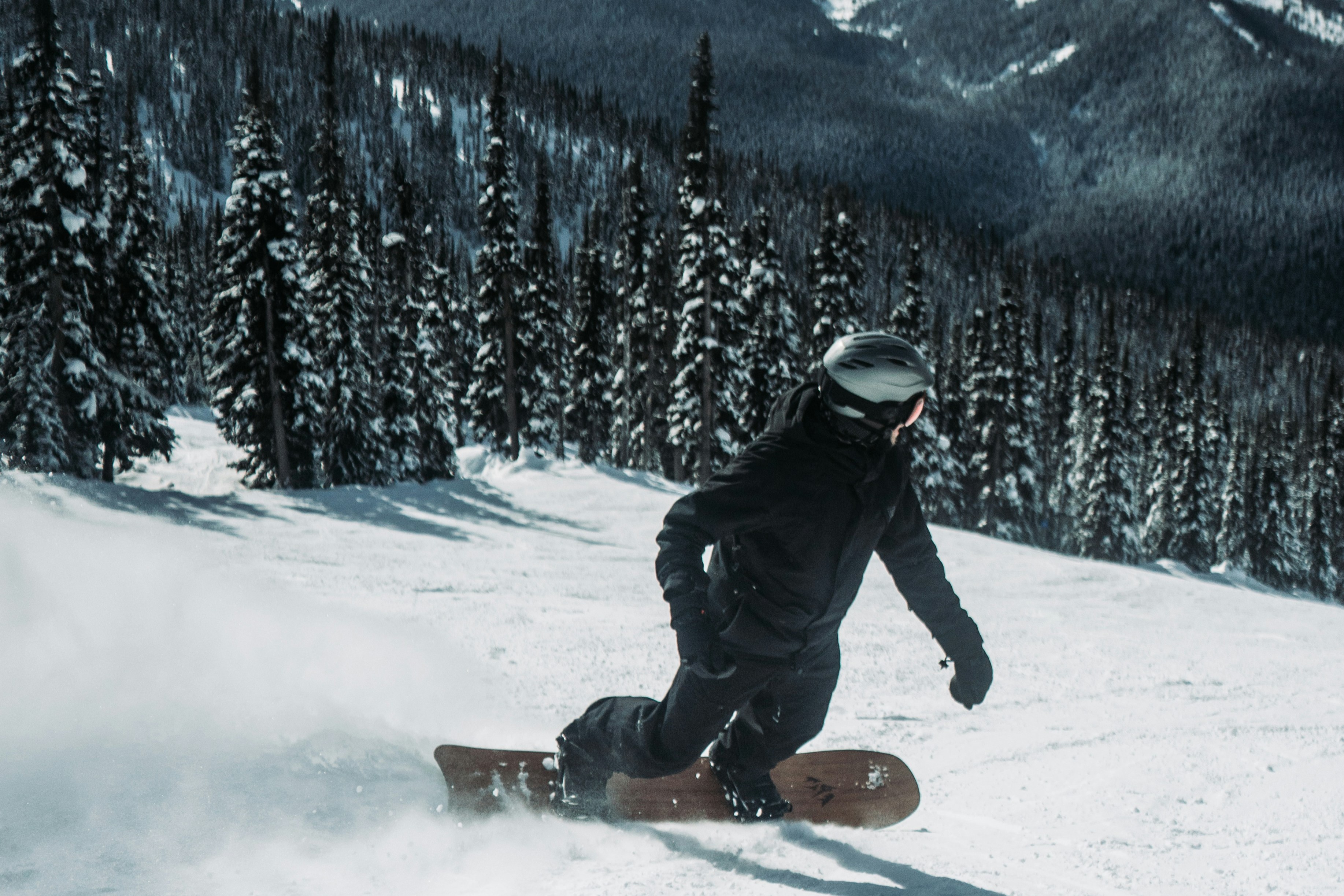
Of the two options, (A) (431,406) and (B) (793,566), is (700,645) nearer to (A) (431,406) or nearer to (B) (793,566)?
(B) (793,566)

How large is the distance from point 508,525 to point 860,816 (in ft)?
37.5

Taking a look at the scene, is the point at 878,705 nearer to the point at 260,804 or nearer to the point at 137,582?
the point at 260,804

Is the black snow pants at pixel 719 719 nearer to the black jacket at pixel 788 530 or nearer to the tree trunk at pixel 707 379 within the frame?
the black jacket at pixel 788 530

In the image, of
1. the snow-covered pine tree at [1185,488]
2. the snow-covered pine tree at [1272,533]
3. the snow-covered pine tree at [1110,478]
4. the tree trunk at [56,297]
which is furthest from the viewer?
the snow-covered pine tree at [1272,533]

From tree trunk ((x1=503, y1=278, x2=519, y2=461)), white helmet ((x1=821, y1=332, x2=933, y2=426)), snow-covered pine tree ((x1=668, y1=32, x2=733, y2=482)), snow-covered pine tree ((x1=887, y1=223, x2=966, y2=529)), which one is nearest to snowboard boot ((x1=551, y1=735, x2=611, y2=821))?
white helmet ((x1=821, y1=332, x2=933, y2=426))

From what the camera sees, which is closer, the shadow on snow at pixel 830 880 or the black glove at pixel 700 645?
the black glove at pixel 700 645

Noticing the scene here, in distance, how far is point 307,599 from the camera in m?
6.98

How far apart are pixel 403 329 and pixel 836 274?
16493 mm

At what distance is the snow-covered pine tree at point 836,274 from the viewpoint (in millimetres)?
33312

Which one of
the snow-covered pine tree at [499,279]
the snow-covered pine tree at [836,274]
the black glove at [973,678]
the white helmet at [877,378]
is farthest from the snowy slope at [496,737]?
the snow-covered pine tree at [836,274]

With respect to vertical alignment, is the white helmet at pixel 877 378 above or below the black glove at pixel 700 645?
above

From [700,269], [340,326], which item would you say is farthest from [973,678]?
[340,326]

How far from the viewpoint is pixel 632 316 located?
39.4m

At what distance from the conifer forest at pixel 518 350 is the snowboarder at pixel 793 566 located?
16508mm
